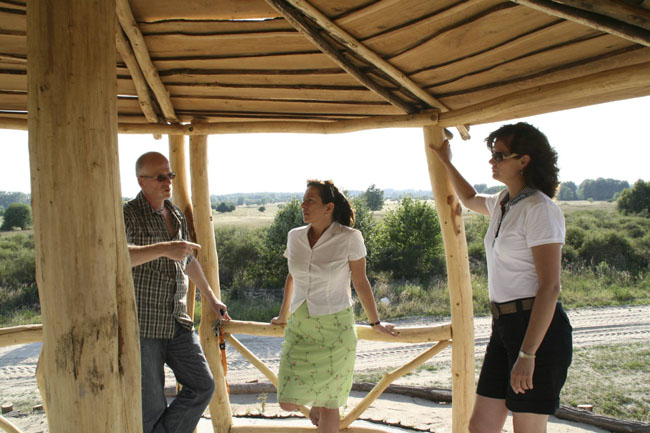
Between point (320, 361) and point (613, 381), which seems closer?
point (320, 361)

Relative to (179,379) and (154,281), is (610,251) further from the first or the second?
(154,281)

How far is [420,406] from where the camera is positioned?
5961mm

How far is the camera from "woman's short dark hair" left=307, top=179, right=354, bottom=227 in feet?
11.4

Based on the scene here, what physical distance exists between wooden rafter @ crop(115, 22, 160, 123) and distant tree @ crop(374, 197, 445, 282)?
16.8 metres

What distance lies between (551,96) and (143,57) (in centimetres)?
235

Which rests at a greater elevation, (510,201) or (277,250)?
(510,201)

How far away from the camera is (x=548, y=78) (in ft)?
10.1

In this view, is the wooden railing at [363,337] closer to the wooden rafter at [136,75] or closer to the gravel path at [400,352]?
the wooden rafter at [136,75]

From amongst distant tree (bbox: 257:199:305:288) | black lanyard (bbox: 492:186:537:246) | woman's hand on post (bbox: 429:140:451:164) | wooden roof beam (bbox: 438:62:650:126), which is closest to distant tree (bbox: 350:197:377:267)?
distant tree (bbox: 257:199:305:288)

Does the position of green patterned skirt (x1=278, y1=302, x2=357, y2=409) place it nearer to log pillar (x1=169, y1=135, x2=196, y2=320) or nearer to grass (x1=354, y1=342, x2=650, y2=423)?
log pillar (x1=169, y1=135, x2=196, y2=320)

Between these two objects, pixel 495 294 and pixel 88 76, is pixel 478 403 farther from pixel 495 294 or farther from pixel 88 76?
pixel 88 76

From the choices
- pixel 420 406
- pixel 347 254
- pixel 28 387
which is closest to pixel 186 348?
pixel 347 254

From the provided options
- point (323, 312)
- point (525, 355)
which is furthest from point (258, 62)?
point (525, 355)

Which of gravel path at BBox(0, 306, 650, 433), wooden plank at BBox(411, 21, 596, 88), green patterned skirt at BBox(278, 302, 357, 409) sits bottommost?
gravel path at BBox(0, 306, 650, 433)
